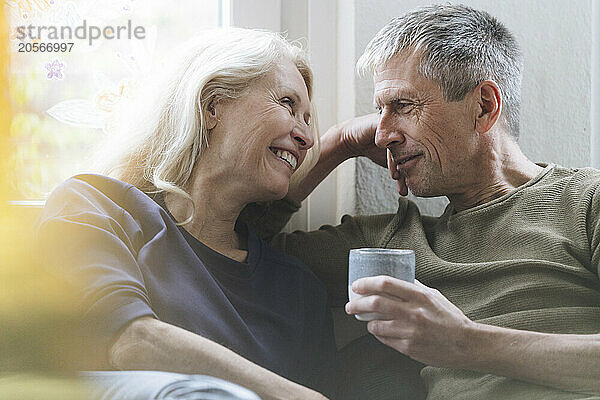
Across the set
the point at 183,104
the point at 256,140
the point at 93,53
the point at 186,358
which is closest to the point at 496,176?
the point at 256,140

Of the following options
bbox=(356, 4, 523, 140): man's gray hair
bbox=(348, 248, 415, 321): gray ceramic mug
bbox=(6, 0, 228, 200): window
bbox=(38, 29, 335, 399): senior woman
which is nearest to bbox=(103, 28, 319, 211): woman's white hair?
bbox=(38, 29, 335, 399): senior woman

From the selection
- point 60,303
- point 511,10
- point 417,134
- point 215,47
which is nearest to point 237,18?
point 215,47

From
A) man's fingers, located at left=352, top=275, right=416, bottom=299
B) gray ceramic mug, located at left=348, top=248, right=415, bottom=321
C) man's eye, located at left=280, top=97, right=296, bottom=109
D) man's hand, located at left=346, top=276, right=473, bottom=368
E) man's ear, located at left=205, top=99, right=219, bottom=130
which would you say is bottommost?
man's hand, located at left=346, top=276, right=473, bottom=368

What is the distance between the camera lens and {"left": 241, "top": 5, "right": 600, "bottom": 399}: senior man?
92 cm

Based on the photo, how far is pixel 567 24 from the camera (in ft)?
4.79

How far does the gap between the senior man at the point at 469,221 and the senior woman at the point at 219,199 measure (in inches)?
5.6

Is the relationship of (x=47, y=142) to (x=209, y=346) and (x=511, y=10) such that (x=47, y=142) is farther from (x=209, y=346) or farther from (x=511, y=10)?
(x=511, y=10)

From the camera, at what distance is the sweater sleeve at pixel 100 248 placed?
0.77 m

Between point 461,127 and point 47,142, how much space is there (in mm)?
725

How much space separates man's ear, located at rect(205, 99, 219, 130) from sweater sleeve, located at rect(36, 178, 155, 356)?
215 mm

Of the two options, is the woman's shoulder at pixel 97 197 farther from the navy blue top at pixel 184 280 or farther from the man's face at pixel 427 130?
the man's face at pixel 427 130

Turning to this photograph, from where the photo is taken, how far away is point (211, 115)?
1093 millimetres

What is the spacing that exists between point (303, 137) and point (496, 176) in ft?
1.18

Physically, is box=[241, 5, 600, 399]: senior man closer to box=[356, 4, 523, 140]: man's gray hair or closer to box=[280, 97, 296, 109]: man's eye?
box=[356, 4, 523, 140]: man's gray hair
